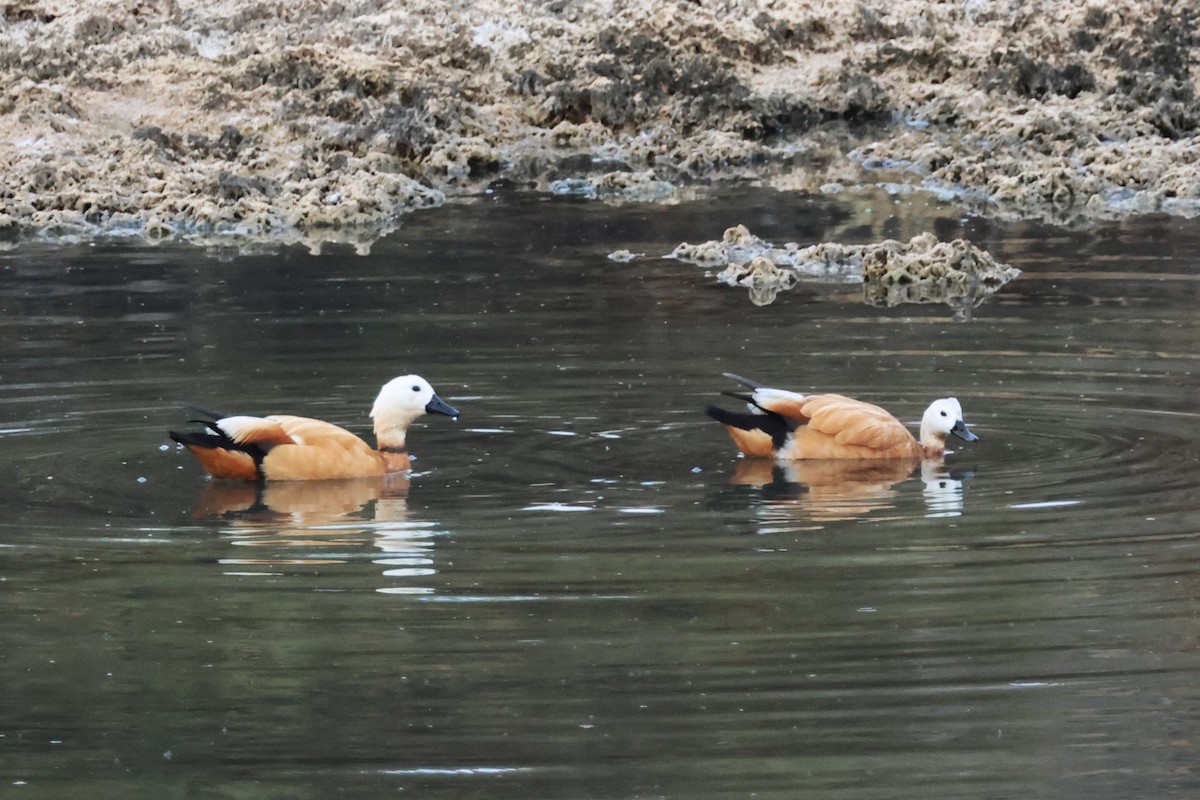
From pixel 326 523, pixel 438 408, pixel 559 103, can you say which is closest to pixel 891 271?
pixel 438 408

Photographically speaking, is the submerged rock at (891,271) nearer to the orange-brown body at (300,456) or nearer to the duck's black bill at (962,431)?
the duck's black bill at (962,431)

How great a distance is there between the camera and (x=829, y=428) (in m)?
9.71

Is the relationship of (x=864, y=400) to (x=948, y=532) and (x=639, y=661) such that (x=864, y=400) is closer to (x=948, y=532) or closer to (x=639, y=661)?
(x=948, y=532)

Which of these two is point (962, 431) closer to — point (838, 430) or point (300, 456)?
point (838, 430)

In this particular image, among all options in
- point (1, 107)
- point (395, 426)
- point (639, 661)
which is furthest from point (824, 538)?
point (1, 107)

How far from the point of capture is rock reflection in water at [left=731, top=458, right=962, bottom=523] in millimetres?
8711

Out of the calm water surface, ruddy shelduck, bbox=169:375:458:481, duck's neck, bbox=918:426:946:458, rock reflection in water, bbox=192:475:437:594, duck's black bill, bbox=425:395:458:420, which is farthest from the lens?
duck's black bill, bbox=425:395:458:420

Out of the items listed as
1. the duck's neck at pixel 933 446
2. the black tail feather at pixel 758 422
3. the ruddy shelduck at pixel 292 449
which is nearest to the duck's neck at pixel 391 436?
the ruddy shelduck at pixel 292 449

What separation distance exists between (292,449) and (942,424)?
2.74m

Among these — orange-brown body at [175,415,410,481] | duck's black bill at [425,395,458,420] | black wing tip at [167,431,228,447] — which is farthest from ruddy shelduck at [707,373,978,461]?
black wing tip at [167,431,228,447]

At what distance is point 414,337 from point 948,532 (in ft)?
16.7

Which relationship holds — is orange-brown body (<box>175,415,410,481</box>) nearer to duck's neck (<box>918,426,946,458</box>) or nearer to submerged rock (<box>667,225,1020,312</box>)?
duck's neck (<box>918,426,946,458</box>)

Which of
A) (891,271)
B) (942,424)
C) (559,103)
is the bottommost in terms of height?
(942,424)

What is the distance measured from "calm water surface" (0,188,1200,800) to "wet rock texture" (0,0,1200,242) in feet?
13.7
